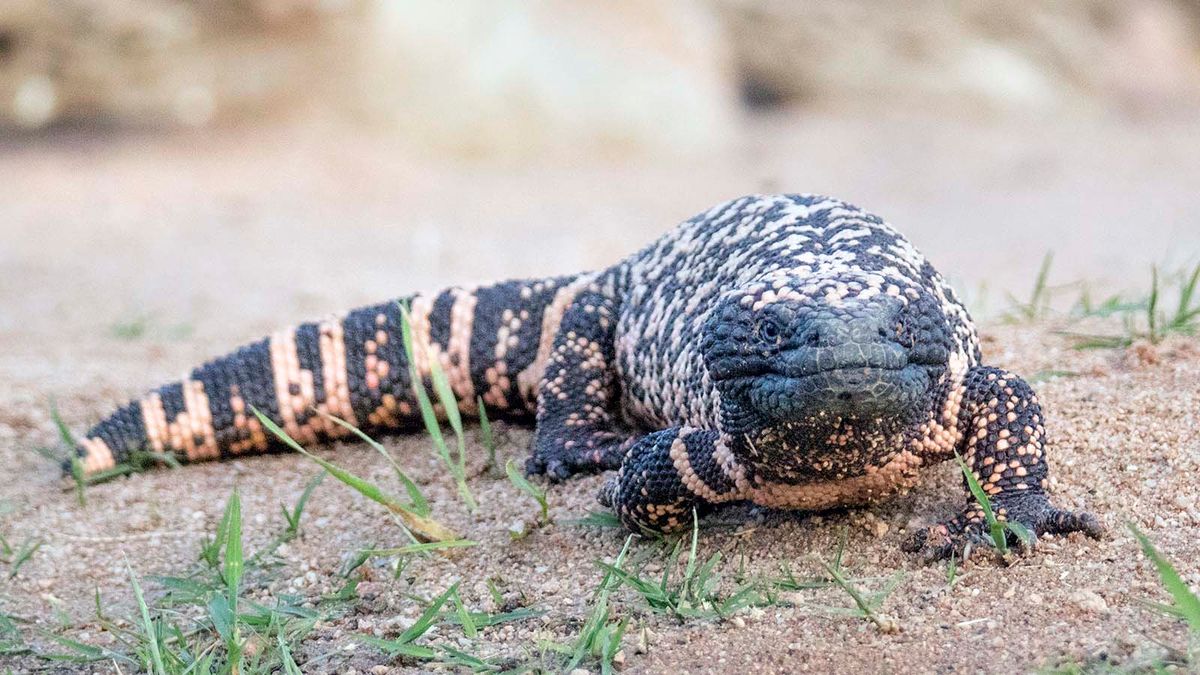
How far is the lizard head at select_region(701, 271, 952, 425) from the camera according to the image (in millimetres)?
1839

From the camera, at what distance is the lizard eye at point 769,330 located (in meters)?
1.93

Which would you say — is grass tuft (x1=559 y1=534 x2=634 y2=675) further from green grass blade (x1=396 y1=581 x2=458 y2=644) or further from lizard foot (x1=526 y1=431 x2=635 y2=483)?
lizard foot (x1=526 y1=431 x2=635 y2=483)

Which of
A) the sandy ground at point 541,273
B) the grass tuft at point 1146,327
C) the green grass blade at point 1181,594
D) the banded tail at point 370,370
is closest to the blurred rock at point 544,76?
the sandy ground at point 541,273

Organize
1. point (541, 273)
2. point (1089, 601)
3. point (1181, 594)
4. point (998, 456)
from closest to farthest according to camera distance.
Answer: point (1181, 594) < point (1089, 601) < point (998, 456) < point (541, 273)

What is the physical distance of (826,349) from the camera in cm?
183

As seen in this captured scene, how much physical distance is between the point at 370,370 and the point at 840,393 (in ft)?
5.83

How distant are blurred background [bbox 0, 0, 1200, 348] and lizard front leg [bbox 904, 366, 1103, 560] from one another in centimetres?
269

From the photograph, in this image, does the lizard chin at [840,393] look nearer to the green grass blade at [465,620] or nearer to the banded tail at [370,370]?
the green grass blade at [465,620]

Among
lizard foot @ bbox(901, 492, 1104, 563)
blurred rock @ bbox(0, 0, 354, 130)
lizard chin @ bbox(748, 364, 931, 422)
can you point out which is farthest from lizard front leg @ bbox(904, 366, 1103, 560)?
blurred rock @ bbox(0, 0, 354, 130)

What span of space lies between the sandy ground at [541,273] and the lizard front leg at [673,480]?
7 cm

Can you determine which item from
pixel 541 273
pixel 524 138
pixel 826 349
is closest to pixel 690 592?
pixel 826 349

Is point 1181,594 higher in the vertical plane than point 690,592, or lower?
higher

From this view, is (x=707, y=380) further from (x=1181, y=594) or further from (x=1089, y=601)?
(x=1181, y=594)

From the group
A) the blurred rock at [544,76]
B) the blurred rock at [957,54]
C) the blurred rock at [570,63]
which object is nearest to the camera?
the blurred rock at [570,63]
